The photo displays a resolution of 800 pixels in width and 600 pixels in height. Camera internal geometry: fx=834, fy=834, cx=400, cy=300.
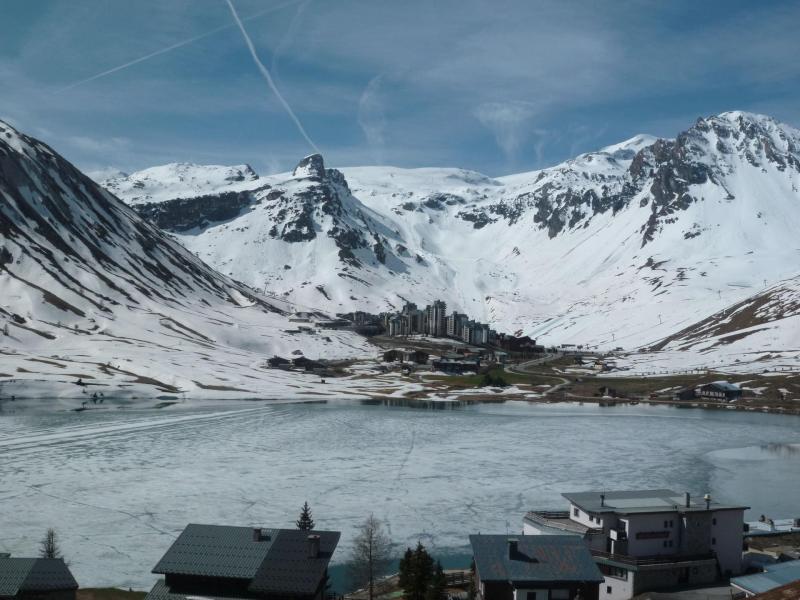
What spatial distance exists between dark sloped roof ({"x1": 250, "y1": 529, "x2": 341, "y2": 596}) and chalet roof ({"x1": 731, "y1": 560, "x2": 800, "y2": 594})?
60.2 feet

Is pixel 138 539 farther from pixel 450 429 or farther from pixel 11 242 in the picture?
pixel 11 242

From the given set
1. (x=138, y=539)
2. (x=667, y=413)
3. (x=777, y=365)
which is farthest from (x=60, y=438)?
(x=777, y=365)

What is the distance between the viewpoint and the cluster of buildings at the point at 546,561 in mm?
32562

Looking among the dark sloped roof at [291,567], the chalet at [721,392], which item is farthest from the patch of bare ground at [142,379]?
the dark sloped roof at [291,567]

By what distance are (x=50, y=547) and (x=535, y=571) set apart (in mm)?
22477

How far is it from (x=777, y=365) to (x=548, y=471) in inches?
4586

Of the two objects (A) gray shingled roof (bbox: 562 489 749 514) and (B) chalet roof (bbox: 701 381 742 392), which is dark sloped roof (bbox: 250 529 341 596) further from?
(B) chalet roof (bbox: 701 381 742 392)

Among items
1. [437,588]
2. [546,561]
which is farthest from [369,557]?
[546,561]

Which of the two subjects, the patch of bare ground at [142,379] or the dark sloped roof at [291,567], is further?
the patch of bare ground at [142,379]

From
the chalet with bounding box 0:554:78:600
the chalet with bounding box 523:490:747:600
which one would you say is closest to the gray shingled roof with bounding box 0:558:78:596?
the chalet with bounding box 0:554:78:600

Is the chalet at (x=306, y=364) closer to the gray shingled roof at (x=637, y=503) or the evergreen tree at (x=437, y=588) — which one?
the gray shingled roof at (x=637, y=503)

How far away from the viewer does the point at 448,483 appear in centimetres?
5950

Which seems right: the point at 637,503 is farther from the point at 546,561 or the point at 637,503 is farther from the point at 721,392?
the point at 721,392

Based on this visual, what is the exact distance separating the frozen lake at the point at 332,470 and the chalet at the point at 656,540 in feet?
23.8
